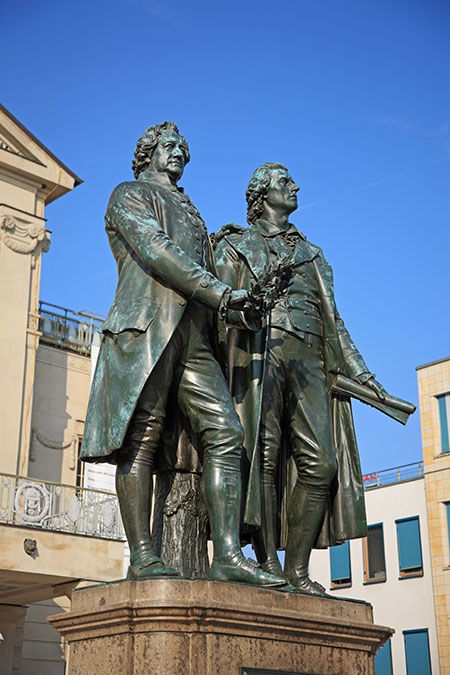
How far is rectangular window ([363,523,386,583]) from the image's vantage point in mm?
32562

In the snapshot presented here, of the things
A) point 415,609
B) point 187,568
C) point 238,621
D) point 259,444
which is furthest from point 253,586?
point 415,609

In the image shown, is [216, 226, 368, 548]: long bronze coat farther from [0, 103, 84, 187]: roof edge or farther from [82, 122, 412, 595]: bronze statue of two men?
[0, 103, 84, 187]: roof edge

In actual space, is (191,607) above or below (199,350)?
below

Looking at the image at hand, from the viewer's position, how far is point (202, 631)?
17.1 ft

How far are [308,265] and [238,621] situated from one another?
268cm

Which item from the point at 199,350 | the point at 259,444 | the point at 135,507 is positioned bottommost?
the point at 135,507

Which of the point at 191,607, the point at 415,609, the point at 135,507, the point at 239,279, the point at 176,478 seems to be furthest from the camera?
the point at 415,609

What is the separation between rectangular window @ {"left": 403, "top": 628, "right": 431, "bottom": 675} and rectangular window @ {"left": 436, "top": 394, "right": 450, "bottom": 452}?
5426 millimetres

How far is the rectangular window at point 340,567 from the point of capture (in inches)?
1324

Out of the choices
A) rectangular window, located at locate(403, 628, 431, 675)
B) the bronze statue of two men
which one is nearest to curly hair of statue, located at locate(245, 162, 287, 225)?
the bronze statue of two men

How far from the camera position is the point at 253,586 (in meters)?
5.50

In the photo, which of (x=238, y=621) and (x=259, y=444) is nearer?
(x=238, y=621)

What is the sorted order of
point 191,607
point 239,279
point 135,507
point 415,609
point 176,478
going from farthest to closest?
point 415,609 < point 239,279 < point 176,478 < point 135,507 < point 191,607

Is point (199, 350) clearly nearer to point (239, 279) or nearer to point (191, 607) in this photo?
point (239, 279)
